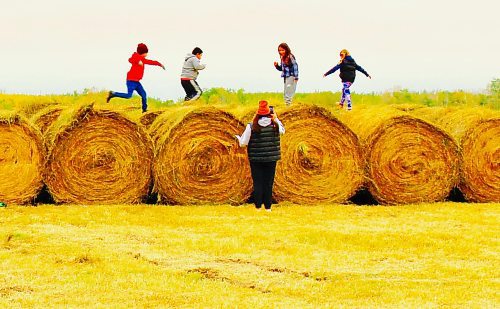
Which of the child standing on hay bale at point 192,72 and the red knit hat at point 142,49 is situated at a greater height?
the red knit hat at point 142,49

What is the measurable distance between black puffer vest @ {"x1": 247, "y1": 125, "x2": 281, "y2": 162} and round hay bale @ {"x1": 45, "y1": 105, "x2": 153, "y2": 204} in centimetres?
185

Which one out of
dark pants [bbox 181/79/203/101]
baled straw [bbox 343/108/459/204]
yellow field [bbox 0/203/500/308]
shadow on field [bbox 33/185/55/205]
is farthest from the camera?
dark pants [bbox 181/79/203/101]

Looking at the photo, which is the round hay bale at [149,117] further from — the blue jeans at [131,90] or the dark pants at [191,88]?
the dark pants at [191,88]

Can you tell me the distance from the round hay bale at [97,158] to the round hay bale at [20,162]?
0.21 m

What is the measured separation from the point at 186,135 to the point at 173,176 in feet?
2.34

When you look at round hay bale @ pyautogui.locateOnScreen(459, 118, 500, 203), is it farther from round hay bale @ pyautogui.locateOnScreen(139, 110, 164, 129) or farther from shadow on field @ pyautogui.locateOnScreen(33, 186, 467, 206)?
round hay bale @ pyautogui.locateOnScreen(139, 110, 164, 129)

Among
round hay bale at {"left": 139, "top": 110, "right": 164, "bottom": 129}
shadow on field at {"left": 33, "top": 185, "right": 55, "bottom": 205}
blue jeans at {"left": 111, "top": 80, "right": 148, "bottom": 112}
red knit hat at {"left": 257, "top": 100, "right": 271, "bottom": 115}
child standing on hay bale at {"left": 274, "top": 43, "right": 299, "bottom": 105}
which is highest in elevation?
child standing on hay bale at {"left": 274, "top": 43, "right": 299, "bottom": 105}

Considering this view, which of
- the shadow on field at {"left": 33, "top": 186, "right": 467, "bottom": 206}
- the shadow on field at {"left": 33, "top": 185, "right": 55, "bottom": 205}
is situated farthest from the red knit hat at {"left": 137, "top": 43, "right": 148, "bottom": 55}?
the shadow on field at {"left": 33, "top": 185, "right": 55, "bottom": 205}

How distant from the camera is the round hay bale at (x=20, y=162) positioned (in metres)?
14.7

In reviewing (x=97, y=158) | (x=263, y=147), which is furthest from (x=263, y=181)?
(x=97, y=158)

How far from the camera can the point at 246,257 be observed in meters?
10.2

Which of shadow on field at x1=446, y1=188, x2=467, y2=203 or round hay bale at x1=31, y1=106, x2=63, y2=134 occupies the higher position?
round hay bale at x1=31, y1=106, x2=63, y2=134

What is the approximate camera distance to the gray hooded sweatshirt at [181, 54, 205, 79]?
18344mm

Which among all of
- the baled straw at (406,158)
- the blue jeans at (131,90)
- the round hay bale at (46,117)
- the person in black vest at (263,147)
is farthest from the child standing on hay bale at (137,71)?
the baled straw at (406,158)
